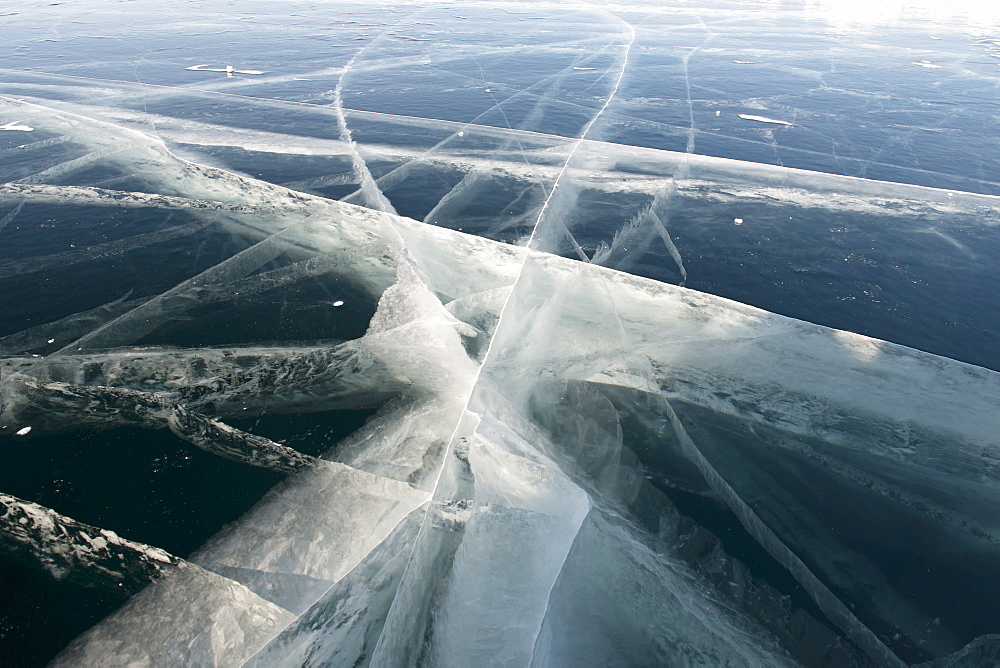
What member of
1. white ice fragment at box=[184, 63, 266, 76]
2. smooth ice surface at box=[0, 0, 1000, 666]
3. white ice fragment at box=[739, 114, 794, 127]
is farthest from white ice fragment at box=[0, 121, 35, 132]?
white ice fragment at box=[739, 114, 794, 127]

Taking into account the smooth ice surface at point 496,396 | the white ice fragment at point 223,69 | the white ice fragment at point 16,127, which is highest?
the white ice fragment at point 223,69

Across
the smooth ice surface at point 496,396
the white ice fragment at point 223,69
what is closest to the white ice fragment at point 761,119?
the smooth ice surface at point 496,396

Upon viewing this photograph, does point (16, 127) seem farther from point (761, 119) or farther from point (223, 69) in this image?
point (761, 119)

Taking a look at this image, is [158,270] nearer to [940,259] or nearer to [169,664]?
[169,664]

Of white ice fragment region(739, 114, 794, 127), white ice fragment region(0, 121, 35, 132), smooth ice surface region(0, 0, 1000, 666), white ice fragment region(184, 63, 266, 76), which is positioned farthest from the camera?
white ice fragment region(184, 63, 266, 76)

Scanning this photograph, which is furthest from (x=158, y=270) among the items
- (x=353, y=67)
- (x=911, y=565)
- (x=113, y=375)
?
(x=353, y=67)

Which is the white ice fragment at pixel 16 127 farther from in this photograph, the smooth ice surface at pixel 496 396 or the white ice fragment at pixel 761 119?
the white ice fragment at pixel 761 119

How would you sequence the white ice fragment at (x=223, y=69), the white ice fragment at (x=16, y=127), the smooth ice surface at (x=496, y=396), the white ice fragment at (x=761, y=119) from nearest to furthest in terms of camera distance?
the smooth ice surface at (x=496, y=396)
the white ice fragment at (x=16, y=127)
the white ice fragment at (x=761, y=119)
the white ice fragment at (x=223, y=69)

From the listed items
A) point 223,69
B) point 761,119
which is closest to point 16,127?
point 223,69

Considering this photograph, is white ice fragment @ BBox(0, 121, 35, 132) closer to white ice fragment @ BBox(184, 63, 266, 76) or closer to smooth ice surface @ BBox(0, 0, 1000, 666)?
smooth ice surface @ BBox(0, 0, 1000, 666)
